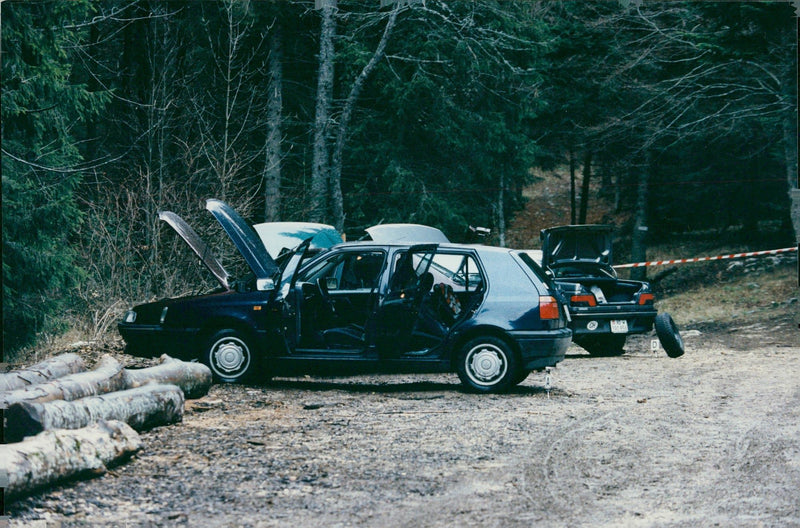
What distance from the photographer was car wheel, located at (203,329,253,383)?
1166cm

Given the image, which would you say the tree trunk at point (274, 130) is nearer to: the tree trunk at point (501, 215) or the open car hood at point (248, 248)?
the open car hood at point (248, 248)

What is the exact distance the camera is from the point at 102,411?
789 cm

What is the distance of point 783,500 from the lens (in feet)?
20.4

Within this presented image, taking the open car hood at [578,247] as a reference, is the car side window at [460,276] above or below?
below

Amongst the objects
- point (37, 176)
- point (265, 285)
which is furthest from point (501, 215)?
point (265, 285)

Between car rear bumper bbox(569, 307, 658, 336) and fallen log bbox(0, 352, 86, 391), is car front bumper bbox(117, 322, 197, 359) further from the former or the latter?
car rear bumper bbox(569, 307, 658, 336)

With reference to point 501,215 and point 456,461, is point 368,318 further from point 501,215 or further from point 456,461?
point 501,215

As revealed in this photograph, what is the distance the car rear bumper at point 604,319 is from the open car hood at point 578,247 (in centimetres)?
120

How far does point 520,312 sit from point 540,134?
32178 millimetres

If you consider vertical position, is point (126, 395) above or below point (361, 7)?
below

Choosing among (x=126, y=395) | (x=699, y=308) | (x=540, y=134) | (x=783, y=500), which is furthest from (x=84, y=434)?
(x=540, y=134)

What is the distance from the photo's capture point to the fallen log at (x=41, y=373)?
8.50 metres

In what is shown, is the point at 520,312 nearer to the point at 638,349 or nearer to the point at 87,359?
the point at 87,359

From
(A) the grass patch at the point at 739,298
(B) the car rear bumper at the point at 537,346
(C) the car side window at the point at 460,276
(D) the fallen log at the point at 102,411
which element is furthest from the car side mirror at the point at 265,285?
(A) the grass patch at the point at 739,298
